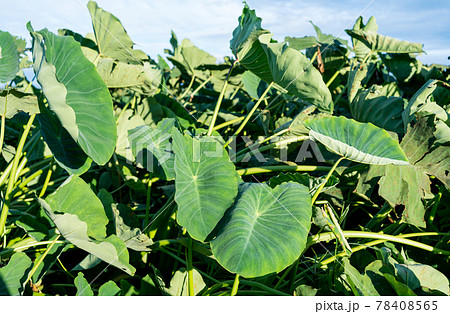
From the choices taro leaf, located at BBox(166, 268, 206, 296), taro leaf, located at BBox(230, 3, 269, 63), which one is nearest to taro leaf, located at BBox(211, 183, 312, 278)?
taro leaf, located at BBox(166, 268, 206, 296)

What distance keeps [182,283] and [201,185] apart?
30 centimetres

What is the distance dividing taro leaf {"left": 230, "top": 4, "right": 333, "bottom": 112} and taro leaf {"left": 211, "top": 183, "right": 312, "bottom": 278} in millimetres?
325

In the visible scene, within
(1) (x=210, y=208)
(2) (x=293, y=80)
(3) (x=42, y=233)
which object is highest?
(2) (x=293, y=80)

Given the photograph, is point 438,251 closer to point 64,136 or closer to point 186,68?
point 64,136

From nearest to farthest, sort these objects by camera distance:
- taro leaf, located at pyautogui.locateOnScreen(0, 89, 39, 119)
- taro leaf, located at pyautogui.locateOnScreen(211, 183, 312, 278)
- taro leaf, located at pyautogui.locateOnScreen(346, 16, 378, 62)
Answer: taro leaf, located at pyautogui.locateOnScreen(211, 183, 312, 278), taro leaf, located at pyautogui.locateOnScreen(0, 89, 39, 119), taro leaf, located at pyautogui.locateOnScreen(346, 16, 378, 62)

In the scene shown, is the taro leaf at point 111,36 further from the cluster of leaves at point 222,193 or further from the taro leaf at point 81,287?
the taro leaf at point 81,287

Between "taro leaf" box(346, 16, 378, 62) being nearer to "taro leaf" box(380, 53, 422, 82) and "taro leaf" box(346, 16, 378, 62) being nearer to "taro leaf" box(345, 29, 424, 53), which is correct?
"taro leaf" box(345, 29, 424, 53)

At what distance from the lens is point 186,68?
7.44 ft

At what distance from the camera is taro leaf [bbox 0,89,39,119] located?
1.20 m

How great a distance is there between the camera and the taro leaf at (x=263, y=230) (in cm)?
85

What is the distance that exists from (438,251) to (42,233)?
123cm

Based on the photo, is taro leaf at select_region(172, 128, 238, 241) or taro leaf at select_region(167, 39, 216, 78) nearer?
taro leaf at select_region(172, 128, 238, 241)
